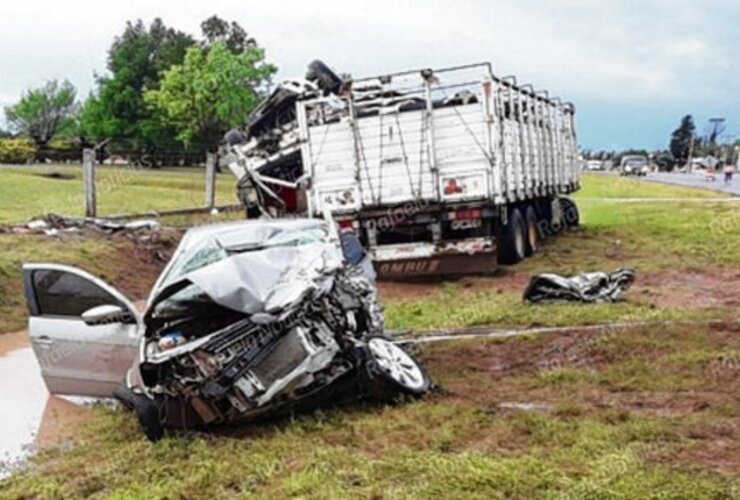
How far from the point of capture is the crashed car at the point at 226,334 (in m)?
5.96

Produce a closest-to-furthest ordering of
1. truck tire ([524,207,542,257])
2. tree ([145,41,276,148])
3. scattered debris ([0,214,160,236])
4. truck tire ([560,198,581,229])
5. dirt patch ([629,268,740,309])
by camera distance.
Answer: dirt patch ([629,268,740,309])
scattered debris ([0,214,160,236])
truck tire ([524,207,542,257])
truck tire ([560,198,581,229])
tree ([145,41,276,148])

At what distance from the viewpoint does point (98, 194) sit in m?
24.6

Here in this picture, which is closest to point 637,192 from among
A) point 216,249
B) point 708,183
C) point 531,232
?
point 708,183

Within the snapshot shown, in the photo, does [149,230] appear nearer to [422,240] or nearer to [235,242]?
[422,240]

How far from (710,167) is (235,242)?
76.6m

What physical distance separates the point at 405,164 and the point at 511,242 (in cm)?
255

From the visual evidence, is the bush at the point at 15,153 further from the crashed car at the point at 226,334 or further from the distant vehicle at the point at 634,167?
the distant vehicle at the point at 634,167

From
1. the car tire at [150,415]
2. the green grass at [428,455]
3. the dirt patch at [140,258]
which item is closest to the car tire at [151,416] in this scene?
the car tire at [150,415]

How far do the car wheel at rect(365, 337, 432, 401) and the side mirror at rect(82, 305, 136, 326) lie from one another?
1.92 m

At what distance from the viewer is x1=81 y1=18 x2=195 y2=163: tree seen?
193 feet

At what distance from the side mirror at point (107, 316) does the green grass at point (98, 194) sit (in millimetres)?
11571

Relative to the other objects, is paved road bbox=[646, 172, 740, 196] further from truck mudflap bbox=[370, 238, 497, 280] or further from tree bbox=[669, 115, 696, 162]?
tree bbox=[669, 115, 696, 162]

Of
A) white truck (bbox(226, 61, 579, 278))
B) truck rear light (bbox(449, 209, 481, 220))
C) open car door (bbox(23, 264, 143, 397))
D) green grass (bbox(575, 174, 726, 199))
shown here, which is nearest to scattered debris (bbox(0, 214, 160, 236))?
white truck (bbox(226, 61, 579, 278))

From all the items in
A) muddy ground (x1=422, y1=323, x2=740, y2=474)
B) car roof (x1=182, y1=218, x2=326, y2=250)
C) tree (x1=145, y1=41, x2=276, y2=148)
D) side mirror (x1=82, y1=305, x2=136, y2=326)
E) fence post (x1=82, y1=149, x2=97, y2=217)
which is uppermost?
tree (x1=145, y1=41, x2=276, y2=148)
